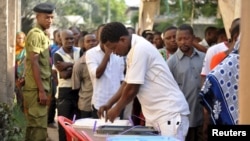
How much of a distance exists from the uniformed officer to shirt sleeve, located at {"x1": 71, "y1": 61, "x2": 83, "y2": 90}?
43 cm

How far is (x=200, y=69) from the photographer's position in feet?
21.5

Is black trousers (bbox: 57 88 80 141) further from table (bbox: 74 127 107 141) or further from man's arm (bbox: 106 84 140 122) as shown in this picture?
table (bbox: 74 127 107 141)

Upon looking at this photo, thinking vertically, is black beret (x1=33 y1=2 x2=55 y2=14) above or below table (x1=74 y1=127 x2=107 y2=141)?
above

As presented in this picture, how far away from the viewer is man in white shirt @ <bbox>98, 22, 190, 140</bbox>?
16.4 feet

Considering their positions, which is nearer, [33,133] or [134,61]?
[134,61]

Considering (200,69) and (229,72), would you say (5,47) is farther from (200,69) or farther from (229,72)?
(229,72)

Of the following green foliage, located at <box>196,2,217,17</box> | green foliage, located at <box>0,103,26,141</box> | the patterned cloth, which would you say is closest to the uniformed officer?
green foliage, located at <box>0,103,26,141</box>

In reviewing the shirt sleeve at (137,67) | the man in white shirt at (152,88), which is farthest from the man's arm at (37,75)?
the shirt sleeve at (137,67)

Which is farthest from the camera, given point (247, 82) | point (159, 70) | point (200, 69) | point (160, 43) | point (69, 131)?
point (160, 43)

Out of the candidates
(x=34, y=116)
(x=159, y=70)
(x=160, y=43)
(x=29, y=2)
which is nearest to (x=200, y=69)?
(x=159, y=70)

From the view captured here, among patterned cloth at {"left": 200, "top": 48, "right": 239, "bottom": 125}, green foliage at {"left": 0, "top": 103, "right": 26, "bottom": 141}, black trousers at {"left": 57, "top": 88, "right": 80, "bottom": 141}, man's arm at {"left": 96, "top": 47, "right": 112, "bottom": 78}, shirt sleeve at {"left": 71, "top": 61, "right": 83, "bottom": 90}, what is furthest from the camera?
black trousers at {"left": 57, "top": 88, "right": 80, "bottom": 141}

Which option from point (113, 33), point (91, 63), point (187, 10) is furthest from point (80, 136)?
point (187, 10)

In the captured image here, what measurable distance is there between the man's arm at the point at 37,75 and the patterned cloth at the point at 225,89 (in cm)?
282

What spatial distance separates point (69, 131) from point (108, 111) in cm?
57
